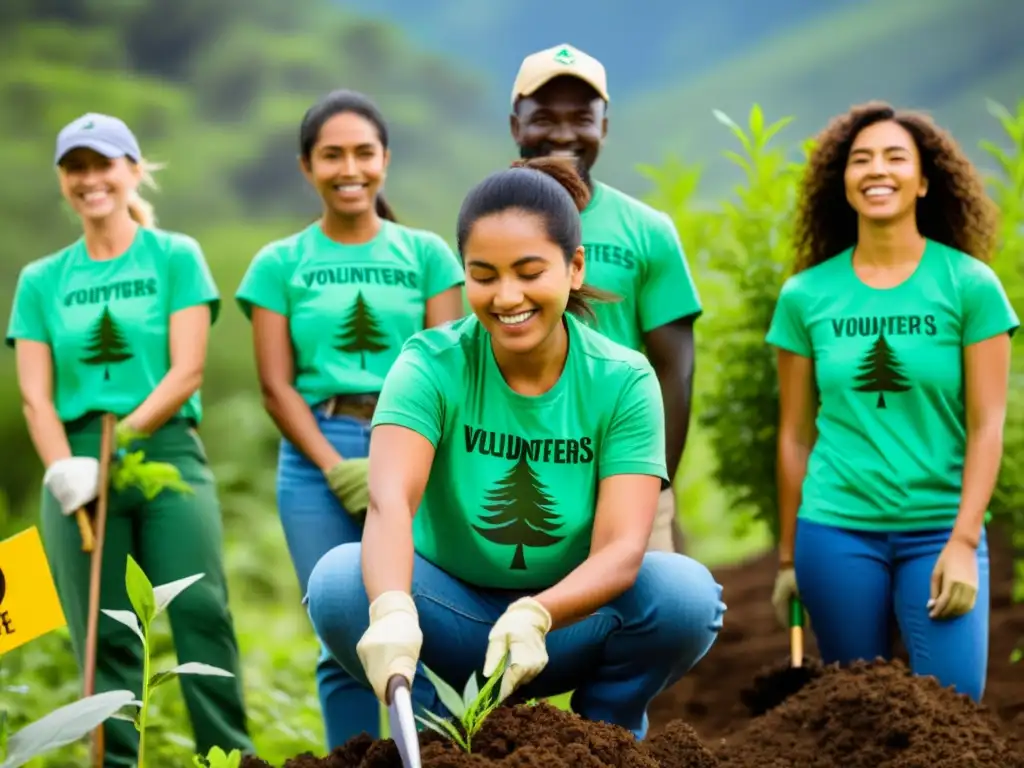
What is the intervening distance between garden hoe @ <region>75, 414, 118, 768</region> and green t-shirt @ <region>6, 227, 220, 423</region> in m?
0.13

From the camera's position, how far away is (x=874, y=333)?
3.70 metres

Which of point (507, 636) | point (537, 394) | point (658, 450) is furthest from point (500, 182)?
point (507, 636)

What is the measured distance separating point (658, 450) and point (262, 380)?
1.35m

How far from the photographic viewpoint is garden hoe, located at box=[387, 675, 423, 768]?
2.36 meters

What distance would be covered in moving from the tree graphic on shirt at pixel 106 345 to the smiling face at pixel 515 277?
140 centimetres

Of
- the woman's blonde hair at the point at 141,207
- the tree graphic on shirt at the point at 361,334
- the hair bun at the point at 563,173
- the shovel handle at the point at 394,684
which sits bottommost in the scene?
the shovel handle at the point at 394,684

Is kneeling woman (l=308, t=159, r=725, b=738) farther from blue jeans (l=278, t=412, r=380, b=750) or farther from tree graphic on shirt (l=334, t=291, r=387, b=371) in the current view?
tree graphic on shirt (l=334, t=291, r=387, b=371)

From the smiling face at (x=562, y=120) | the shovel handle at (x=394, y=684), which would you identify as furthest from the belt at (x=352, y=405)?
the shovel handle at (x=394, y=684)

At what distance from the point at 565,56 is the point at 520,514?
1409mm

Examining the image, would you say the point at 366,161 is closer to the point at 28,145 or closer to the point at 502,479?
the point at 502,479

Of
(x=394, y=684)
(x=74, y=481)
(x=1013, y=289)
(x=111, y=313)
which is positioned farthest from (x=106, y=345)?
(x=1013, y=289)

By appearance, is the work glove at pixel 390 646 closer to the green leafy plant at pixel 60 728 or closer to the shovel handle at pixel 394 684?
the shovel handle at pixel 394 684

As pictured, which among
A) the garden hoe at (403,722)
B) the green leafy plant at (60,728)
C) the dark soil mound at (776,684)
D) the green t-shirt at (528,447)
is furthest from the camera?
the dark soil mound at (776,684)

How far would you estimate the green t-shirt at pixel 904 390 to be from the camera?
12.0 ft
